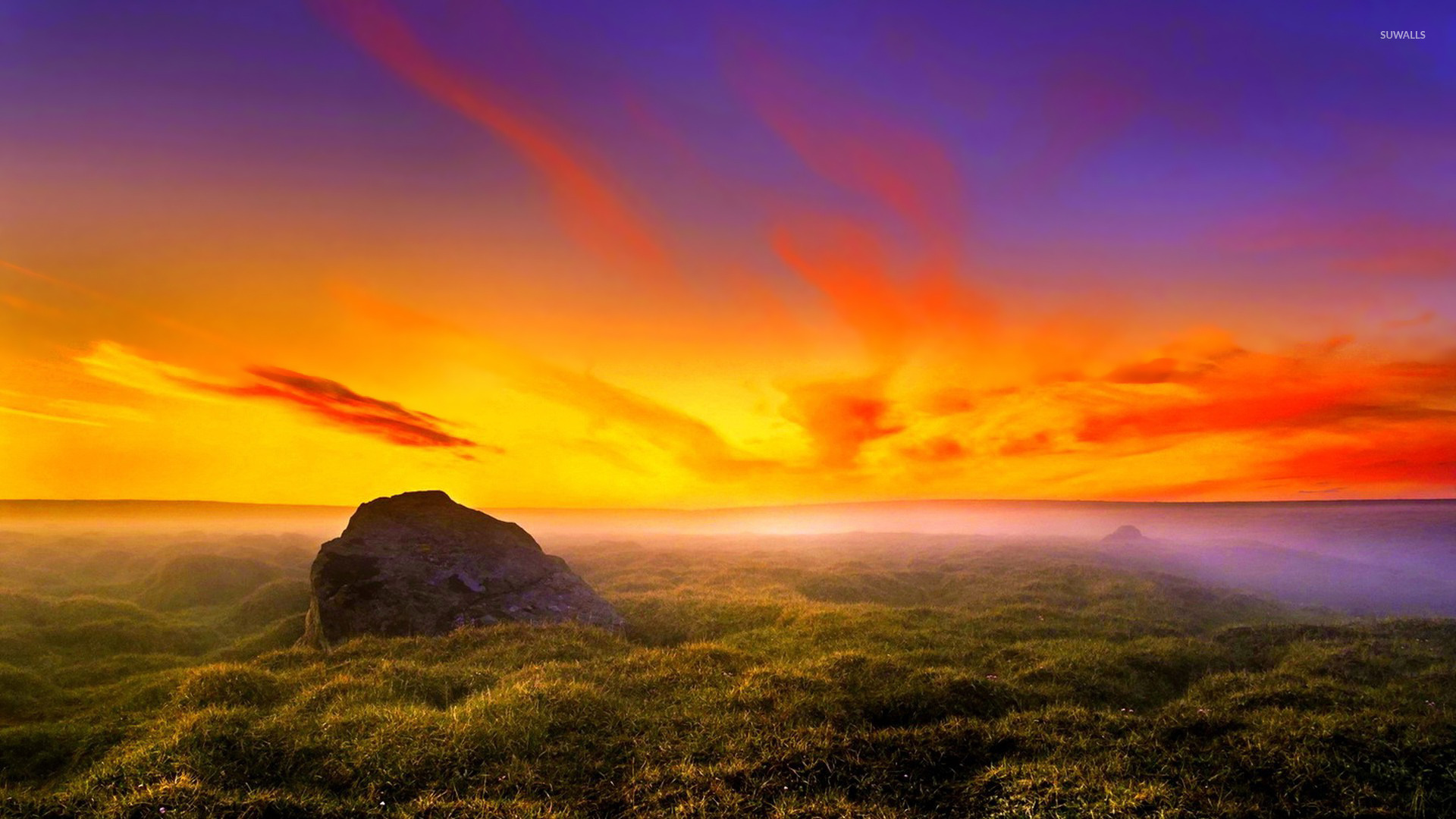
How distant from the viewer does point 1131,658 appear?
17359 mm

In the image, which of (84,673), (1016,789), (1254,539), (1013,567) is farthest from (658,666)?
(1254,539)

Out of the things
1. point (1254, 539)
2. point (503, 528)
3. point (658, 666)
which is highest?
point (503, 528)

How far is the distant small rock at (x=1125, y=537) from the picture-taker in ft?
247

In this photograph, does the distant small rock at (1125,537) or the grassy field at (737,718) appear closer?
the grassy field at (737,718)

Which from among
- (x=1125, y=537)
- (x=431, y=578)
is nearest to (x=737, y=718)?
(x=431, y=578)

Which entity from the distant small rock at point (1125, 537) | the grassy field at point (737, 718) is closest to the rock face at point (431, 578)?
the grassy field at point (737, 718)

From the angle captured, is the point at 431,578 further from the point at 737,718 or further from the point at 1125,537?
the point at 1125,537

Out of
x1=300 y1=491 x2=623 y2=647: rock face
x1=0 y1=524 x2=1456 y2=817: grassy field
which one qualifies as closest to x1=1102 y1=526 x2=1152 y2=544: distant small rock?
x1=0 y1=524 x2=1456 y2=817: grassy field

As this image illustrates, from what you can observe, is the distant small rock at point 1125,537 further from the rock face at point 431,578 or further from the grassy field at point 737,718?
the rock face at point 431,578

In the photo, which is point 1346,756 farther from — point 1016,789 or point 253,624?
point 253,624

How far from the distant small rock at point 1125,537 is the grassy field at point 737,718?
58.8m

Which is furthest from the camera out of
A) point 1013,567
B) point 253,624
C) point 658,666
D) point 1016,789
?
point 1013,567

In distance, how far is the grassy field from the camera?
28.9 feet

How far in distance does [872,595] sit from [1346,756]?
83.4ft
